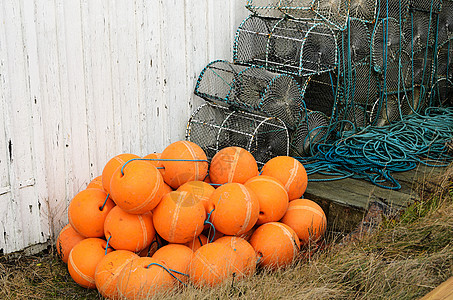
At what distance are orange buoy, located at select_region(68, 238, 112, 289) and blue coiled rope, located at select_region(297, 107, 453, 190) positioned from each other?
7.13 ft

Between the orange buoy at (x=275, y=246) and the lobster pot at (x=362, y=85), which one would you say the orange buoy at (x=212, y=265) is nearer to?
the orange buoy at (x=275, y=246)

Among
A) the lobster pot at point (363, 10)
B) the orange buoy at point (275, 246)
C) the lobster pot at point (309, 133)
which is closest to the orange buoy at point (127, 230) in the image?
the orange buoy at point (275, 246)

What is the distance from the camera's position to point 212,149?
4.77 m

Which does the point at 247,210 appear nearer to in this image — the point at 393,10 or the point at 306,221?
the point at 306,221

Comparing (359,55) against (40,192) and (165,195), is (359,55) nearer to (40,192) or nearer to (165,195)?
(165,195)

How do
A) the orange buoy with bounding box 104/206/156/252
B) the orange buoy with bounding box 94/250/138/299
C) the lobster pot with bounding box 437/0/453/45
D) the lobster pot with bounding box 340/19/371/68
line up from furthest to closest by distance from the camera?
the lobster pot with bounding box 437/0/453/45 < the lobster pot with bounding box 340/19/371/68 < the orange buoy with bounding box 104/206/156/252 < the orange buoy with bounding box 94/250/138/299

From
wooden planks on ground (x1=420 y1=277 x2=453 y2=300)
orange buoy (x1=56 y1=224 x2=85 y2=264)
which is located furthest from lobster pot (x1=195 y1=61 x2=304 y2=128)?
wooden planks on ground (x1=420 y1=277 x2=453 y2=300)

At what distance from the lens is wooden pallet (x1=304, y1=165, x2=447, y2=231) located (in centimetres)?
389

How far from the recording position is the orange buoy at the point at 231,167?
3828 mm

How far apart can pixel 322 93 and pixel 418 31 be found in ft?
6.38

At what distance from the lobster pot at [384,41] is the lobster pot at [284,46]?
996 mm

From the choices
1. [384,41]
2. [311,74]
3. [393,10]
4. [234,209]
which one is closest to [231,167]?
[234,209]

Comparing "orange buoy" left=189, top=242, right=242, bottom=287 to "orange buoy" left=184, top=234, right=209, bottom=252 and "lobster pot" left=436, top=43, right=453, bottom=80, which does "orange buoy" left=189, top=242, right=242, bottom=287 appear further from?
"lobster pot" left=436, top=43, right=453, bottom=80

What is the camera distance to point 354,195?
4098 millimetres
